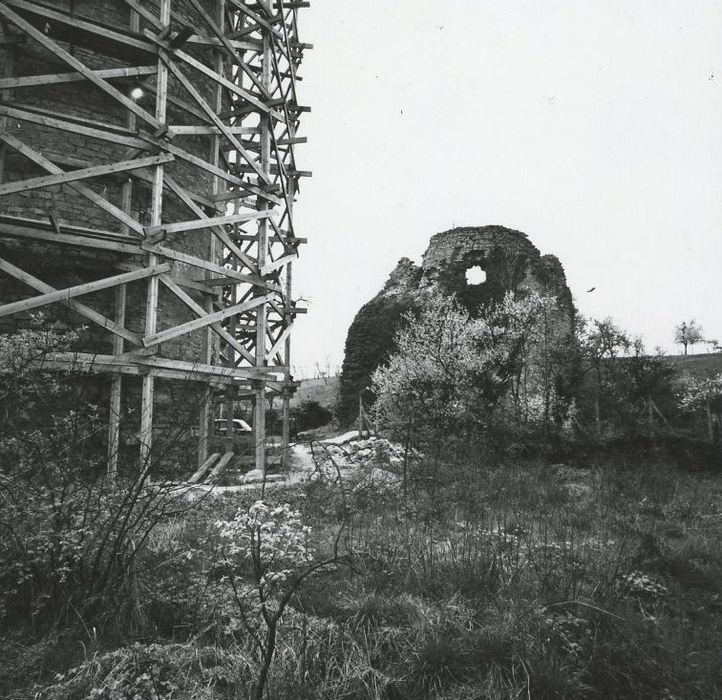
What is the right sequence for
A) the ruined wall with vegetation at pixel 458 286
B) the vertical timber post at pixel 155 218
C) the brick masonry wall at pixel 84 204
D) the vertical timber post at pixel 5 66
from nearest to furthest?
1. the vertical timber post at pixel 5 66
2. the vertical timber post at pixel 155 218
3. the brick masonry wall at pixel 84 204
4. the ruined wall with vegetation at pixel 458 286

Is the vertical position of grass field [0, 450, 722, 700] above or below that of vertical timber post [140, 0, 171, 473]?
below

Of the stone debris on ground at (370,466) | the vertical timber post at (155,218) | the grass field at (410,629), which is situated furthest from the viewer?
the vertical timber post at (155,218)

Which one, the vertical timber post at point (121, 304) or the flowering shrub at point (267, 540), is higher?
the vertical timber post at point (121, 304)

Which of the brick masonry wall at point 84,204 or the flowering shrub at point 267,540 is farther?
the brick masonry wall at point 84,204

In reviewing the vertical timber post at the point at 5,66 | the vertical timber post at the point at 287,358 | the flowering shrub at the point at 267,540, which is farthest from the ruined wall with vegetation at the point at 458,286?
the flowering shrub at the point at 267,540

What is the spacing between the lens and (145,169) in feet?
32.4

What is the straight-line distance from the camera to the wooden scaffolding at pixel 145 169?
8.08 meters

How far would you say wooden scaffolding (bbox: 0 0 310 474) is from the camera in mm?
8078

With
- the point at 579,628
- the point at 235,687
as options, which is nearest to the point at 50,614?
the point at 235,687

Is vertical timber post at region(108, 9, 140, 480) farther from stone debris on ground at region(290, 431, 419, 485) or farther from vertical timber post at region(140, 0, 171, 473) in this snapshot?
stone debris on ground at region(290, 431, 419, 485)

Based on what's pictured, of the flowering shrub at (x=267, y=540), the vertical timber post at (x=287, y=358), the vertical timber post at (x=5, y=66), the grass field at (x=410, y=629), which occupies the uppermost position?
the vertical timber post at (x=5, y=66)

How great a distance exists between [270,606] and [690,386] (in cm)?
2394

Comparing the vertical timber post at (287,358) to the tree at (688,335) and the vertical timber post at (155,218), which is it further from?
the tree at (688,335)

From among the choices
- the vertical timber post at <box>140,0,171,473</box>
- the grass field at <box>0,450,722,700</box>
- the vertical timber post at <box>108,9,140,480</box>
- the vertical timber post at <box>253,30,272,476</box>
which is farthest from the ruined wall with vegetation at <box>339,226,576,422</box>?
the grass field at <box>0,450,722,700</box>
